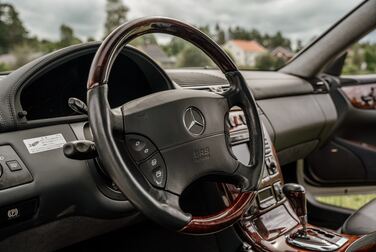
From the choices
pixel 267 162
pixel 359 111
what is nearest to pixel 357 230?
pixel 267 162

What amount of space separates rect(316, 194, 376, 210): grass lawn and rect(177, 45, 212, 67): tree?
1.27 metres

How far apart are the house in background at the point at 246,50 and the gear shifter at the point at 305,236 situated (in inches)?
29.2

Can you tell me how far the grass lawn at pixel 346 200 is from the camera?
303 centimetres

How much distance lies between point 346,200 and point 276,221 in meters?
1.61

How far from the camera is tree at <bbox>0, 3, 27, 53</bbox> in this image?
1947mm

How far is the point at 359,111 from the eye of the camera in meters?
3.05

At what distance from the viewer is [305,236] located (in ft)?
5.34

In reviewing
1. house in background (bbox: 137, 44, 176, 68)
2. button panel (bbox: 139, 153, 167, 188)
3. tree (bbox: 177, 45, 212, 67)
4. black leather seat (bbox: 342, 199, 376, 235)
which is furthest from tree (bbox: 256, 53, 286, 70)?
button panel (bbox: 139, 153, 167, 188)

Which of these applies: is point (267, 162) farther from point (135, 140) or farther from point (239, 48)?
point (135, 140)

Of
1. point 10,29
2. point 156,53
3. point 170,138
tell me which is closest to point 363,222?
point 170,138

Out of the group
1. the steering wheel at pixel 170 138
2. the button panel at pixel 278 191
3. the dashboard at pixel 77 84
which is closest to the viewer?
the steering wheel at pixel 170 138

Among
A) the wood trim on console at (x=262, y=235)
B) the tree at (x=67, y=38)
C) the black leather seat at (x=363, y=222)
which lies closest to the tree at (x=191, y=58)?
the tree at (x=67, y=38)

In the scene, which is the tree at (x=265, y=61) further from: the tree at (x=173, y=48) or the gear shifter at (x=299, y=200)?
the gear shifter at (x=299, y=200)

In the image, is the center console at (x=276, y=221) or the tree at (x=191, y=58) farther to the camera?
the tree at (x=191, y=58)
